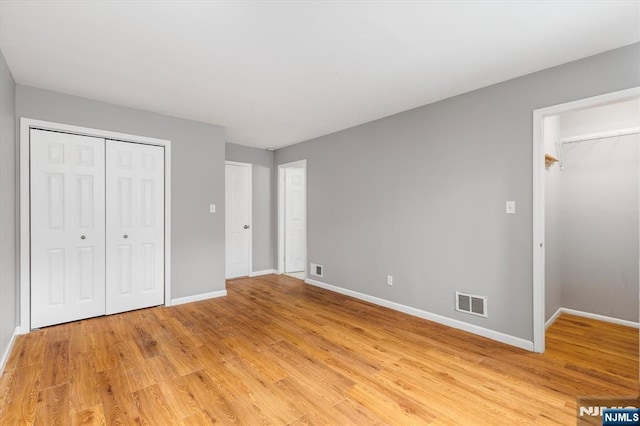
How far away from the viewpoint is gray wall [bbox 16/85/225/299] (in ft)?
11.6

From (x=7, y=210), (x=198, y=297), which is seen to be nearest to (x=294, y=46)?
(x=7, y=210)

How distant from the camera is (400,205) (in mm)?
3693

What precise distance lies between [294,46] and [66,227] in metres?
3.06

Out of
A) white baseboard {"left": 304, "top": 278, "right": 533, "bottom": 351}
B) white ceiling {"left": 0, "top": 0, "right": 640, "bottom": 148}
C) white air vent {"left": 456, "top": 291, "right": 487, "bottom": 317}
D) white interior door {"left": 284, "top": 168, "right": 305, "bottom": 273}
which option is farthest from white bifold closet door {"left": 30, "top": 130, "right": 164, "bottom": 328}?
white air vent {"left": 456, "top": 291, "right": 487, "bottom": 317}

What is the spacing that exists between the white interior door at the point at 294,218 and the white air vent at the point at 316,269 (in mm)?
938

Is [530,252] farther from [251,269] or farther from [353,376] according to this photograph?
[251,269]

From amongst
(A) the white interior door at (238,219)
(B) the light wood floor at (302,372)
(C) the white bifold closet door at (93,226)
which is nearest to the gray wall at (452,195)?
(B) the light wood floor at (302,372)

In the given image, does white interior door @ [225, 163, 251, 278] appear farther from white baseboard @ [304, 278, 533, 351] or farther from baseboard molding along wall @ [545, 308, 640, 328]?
baseboard molding along wall @ [545, 308, 640, 328]

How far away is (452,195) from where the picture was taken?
319 cm

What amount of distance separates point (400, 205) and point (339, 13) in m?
2.35

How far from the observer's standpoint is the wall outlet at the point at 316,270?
4863 mm

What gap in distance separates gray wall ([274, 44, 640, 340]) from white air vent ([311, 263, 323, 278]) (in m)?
0.32

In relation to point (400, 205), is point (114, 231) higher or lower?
lower

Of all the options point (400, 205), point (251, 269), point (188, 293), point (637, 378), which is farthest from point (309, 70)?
point (251, 269)
